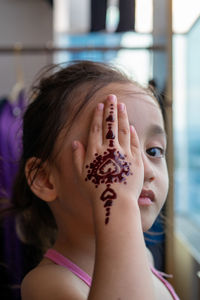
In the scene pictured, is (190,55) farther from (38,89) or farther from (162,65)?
(38,89)

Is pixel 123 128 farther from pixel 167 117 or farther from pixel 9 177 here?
pixel 9 177

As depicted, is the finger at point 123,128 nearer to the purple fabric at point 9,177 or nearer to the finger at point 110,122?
the finger at point 110,122

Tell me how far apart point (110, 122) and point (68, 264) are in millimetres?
295

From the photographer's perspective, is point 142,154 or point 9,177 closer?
point 142,154

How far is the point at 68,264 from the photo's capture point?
65cm

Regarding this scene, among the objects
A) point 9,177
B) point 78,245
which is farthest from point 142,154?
point 9,177

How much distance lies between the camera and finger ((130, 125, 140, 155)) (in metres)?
0.58

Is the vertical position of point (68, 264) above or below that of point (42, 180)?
below

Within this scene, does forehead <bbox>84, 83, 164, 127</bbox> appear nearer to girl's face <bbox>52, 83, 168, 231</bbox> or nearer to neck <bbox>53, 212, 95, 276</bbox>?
girl's face <bbox>52, 83, 168, 231</bbox>

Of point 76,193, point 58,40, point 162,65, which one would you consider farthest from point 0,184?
point 58,40

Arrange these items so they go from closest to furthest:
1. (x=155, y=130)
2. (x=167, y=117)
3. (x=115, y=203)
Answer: (x=115, y=203) → (x=155, y=130) → (x=167, y=117)

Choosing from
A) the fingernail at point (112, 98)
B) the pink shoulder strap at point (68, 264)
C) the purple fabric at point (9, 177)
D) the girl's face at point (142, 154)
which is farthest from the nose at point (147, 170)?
the purple fabric at point (9, 177)

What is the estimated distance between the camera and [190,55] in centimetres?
121

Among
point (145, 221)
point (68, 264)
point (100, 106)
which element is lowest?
point (68, 264)
